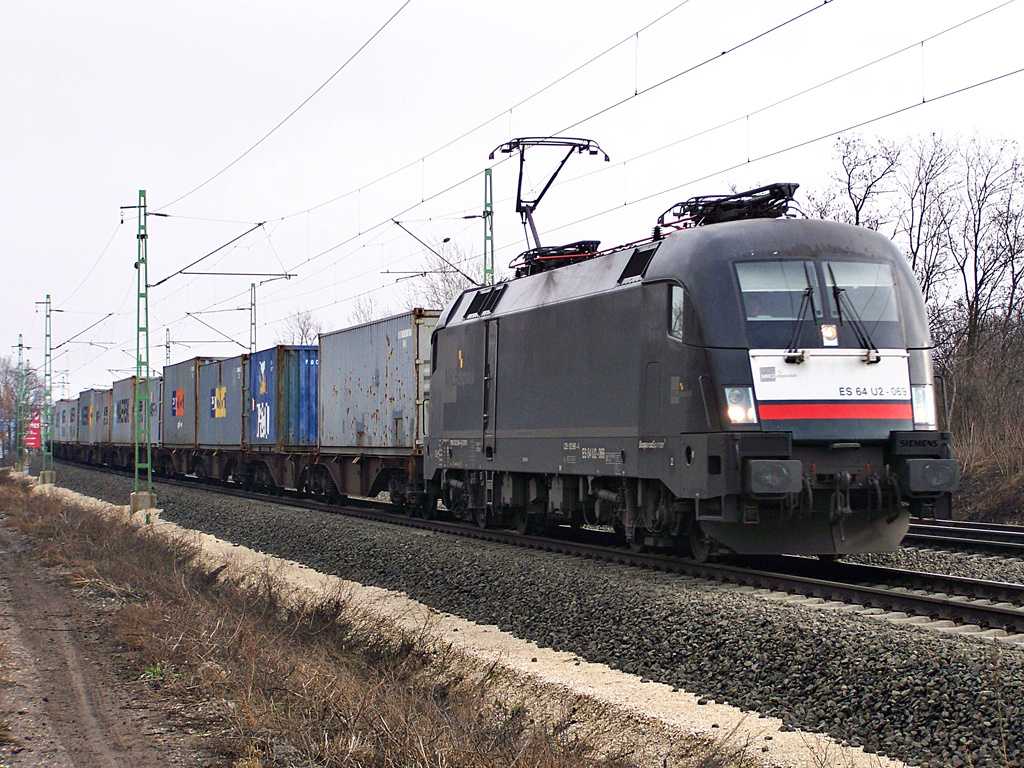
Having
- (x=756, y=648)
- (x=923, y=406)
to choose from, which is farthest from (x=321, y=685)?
(x=923, y=406)

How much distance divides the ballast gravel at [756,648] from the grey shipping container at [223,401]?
16.3m

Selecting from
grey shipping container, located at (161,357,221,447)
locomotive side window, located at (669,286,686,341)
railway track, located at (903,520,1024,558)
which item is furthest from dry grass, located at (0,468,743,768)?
grey shipping container, located at (161,357,221,447)

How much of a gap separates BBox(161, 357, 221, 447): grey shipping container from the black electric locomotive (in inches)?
958

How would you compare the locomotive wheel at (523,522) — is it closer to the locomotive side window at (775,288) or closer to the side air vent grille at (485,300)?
the side air vent grille at (485,300)

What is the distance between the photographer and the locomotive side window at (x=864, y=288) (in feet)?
34.5

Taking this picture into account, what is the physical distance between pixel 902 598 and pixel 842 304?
304cm

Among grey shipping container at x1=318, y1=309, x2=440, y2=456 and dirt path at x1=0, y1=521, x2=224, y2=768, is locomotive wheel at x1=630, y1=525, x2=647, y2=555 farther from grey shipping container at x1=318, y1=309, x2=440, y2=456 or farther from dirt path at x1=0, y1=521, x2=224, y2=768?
grey shipping container at x1=318, y1=309, x2=440, y2=456

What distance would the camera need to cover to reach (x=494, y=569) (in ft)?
39.5

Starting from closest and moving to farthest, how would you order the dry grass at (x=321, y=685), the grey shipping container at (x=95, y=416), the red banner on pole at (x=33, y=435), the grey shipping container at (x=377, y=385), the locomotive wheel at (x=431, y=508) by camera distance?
the dry grass at (x=321, y=685) → the locomotive wheel at (x=431, y=508) → the grey shipping container at (x=377, y=385) → the grey shipping container at (x=95, y=416) → the red banner on pole at (x=33, y=435)

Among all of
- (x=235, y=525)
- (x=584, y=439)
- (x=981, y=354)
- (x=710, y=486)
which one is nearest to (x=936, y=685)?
(x=710, y=486)

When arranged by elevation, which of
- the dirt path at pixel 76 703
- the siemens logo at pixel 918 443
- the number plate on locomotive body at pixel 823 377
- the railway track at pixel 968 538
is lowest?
the dirt path at pixel 76 703

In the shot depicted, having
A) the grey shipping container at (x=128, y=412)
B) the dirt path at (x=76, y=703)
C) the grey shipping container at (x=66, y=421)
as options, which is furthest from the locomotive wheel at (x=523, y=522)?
the grey shipping container at (x=66, y=421)

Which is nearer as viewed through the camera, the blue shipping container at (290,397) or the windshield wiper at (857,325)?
the windshield wiper at (857,325)

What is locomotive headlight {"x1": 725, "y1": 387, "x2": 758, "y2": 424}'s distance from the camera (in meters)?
9.95
